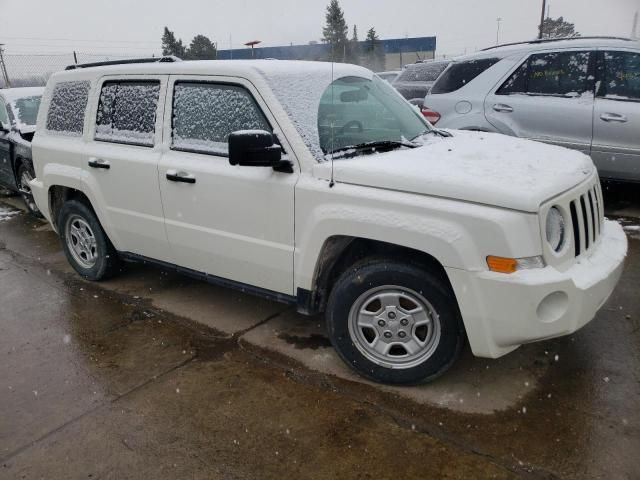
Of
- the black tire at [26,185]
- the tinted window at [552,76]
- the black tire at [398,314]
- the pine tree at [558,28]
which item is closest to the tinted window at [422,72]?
the tinted window at [552,76]

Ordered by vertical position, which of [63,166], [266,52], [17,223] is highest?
[266,52]

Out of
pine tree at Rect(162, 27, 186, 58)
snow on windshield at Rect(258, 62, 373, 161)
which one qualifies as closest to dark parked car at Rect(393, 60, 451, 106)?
snow on windshield at Rect(258, 62, 373, 161)

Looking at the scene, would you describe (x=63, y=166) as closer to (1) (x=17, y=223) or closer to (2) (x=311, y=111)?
(2) (x=311, y=111)

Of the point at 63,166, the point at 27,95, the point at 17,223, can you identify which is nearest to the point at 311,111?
the point at 63,166

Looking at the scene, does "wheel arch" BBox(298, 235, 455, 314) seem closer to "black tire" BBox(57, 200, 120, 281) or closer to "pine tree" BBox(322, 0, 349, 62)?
"pine tree" BBox(322, 0, 349, 62)

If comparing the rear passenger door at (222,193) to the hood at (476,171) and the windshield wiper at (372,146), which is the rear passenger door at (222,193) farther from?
the hood at (476,171)

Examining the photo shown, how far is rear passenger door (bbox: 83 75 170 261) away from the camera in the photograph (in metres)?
3.84

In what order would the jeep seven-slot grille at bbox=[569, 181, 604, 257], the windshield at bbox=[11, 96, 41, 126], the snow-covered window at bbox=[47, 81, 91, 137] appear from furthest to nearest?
the windshield at bbox=[11, 96, 41, 126], the snow-covered window at bbox=[47, 81, 91, 137], the jeep seven-slot grille at bbox=[569, 181, 604, 257]

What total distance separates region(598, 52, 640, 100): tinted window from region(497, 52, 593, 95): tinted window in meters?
0.16

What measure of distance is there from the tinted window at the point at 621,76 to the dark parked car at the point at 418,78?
4.25 metres

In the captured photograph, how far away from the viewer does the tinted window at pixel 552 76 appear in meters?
5.75

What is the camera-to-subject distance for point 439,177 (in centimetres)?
269

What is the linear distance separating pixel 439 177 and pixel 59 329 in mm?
3071

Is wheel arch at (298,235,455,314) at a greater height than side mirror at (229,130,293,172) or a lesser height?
lesser
